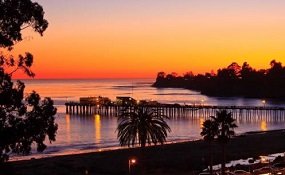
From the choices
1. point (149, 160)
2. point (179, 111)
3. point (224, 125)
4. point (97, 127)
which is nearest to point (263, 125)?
point (179, 111)

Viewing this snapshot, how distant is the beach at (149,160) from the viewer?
48.0 meters

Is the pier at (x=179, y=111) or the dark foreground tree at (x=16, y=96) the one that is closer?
the dark foreground tree at (x=16, y=96)

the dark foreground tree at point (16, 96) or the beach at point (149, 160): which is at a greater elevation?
the dark foreground tree at point (16, 96)

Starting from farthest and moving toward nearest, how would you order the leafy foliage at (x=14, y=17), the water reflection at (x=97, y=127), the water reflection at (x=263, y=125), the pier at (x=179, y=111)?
1. the pier at (x=179, y=111)
2. the water reflection at (x=263, y=125)
3. the water reflection at (x=97, y=127)
4. the leafy foliage at (x=14, y=17)

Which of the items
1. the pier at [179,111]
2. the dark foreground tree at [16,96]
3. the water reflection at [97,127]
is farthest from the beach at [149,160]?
the pier at [179,111]

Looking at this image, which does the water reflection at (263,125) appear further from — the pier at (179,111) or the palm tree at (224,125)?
the palm tree at (224,125)

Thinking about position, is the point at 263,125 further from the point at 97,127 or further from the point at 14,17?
the point at 14,17

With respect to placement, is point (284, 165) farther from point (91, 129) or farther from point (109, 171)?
point (91, 129)

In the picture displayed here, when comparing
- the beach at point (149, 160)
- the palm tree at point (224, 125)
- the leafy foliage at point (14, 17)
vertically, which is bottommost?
the beach at point (149, 160)

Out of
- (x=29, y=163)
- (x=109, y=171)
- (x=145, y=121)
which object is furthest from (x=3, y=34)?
(x=29, y=163)

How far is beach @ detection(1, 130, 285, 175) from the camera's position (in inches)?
1891

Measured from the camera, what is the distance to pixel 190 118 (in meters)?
126

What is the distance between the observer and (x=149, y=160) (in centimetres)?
5275

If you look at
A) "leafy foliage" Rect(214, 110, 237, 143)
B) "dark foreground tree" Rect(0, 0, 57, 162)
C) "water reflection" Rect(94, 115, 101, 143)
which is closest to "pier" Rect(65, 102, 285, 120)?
"water reflection" Rect(94, 115, 101, 143)
